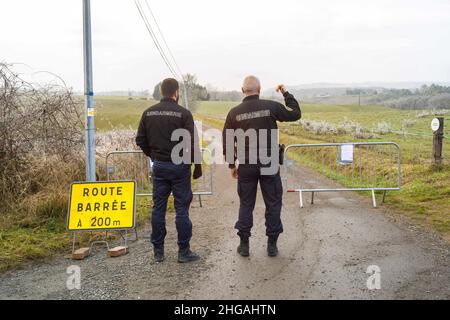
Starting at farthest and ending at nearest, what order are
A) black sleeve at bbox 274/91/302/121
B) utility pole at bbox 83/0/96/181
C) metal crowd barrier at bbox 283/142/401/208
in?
metal crowd barrier at bbox 283/142/401/208 < utility pole at bbox 83/0/96/181 < black sleeve at bbox 274/91/302/121

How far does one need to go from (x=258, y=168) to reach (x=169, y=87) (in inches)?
65.6

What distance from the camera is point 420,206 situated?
345 inches

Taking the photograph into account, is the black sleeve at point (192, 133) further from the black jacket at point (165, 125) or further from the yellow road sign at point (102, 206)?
the yellow road sign at point (102, 206)

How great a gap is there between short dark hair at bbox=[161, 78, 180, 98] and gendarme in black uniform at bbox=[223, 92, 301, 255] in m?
0.87

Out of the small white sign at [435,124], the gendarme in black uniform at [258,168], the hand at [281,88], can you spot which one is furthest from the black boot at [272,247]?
the small white sign at [435,124]

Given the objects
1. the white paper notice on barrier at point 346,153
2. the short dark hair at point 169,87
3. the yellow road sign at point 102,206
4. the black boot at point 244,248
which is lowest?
the black boot at point 244,248

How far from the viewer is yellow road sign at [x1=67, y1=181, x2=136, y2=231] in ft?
21.6

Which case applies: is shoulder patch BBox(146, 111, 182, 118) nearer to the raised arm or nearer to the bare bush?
the raised arm

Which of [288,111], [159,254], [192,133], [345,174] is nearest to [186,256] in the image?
[159,254]

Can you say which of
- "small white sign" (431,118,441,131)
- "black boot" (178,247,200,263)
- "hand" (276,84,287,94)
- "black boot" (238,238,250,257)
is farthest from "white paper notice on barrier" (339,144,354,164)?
"black boot" (178,247,200,263)

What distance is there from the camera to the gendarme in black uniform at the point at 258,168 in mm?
5840

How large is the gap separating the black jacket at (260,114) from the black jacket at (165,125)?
61 centimetres

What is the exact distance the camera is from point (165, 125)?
19.0 feet

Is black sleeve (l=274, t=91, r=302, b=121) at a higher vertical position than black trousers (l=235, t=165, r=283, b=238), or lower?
higher
